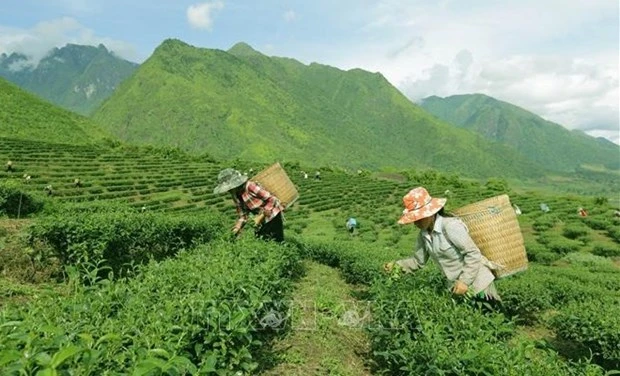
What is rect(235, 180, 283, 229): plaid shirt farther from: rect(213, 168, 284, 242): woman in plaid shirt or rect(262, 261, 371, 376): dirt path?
rect(262, 261, 371, 376): dirt path

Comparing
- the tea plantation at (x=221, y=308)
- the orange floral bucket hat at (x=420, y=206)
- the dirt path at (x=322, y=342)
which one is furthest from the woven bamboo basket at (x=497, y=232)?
the dirt path at (x=322, y=342)

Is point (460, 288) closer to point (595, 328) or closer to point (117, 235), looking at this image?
point (595, 328)

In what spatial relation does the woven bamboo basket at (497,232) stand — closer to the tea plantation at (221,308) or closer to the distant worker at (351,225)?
the tea plantation at (221,308)

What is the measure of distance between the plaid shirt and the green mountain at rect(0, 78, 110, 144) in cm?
7093

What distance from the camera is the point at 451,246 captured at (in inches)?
193

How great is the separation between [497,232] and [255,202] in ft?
12.8

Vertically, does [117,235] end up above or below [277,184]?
below

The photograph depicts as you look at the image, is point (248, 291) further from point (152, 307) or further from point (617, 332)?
A: point (617, 332)

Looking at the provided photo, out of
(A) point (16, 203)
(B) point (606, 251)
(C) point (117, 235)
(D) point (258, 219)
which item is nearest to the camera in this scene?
(D) point (258, 219)

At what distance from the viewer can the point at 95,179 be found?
4266 cm

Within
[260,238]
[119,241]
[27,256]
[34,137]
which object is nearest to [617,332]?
[260,238]

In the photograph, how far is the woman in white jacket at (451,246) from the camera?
4.78 m

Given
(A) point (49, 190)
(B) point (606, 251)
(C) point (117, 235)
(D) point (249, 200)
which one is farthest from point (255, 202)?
(A) point (49, 190)

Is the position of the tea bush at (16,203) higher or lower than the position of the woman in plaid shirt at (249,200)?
lower
